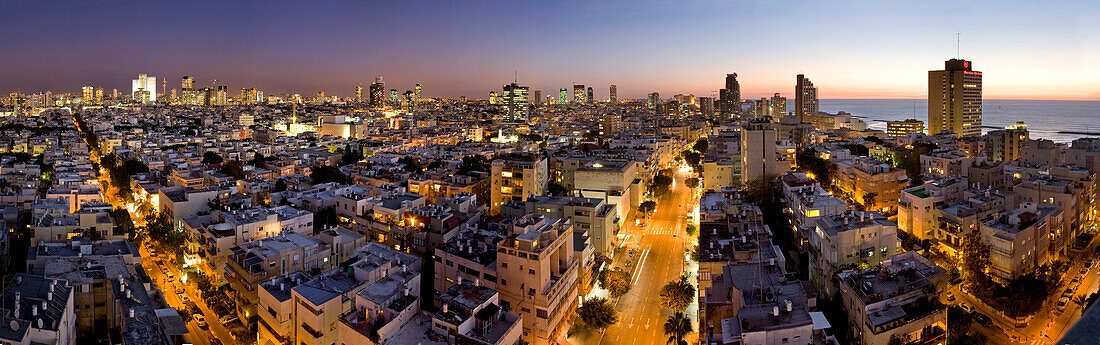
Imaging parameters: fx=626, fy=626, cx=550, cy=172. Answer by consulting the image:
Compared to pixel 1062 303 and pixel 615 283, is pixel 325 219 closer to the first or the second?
pixel 615 283

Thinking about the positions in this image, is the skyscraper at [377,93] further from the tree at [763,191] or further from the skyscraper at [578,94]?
the tree at [763,191]

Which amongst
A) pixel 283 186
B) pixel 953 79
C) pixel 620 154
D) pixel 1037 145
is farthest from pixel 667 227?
pixel 953 79

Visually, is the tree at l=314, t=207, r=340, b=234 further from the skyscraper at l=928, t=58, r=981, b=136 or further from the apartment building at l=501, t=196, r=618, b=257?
the skyscraper at l=928, t=58, r=981, b=136

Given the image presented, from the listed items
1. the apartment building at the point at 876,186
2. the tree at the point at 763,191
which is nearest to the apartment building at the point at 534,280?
the tree at the point at 763,191

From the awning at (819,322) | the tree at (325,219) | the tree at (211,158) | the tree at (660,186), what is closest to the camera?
the awning at (819,322)

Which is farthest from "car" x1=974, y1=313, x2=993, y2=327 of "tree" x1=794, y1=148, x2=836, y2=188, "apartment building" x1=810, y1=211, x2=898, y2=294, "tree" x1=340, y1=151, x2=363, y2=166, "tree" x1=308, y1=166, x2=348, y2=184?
"tree" x1=340, y1=151, x2=363, y2=166

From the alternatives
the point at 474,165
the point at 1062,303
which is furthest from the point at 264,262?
the point at 1062,303
